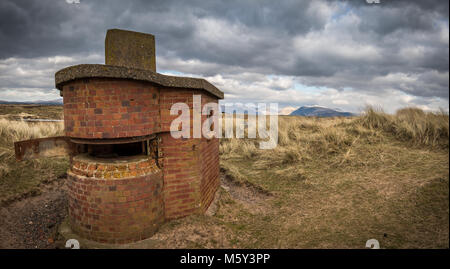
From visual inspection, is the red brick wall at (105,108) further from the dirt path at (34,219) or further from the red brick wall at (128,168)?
the dirt path at (34,219)

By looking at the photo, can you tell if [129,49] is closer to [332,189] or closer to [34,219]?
[34,219]

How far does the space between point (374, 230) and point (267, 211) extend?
2.00 m

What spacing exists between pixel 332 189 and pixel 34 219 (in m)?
5.78

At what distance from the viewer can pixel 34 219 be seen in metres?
4.59

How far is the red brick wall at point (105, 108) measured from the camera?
315 cm

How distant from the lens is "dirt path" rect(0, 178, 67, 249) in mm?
3800

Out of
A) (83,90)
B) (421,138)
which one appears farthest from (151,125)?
(421,138)

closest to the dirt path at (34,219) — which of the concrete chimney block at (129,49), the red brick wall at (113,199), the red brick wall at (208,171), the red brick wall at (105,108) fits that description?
the red brick wall at (113,199)

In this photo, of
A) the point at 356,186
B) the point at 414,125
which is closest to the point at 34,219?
the point at 356,186

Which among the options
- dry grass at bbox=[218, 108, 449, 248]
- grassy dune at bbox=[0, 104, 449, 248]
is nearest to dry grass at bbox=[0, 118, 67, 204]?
grassy dune at bbox=[0, 104, 449, 248]

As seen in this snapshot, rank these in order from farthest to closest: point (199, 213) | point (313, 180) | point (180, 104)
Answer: point (313, 180) → point (199, 213) → point (180, 104)

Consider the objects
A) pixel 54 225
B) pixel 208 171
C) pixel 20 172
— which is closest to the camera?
pixel 54 225

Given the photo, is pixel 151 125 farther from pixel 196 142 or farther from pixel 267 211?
pixel 267 211

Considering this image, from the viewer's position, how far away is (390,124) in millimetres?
7520
